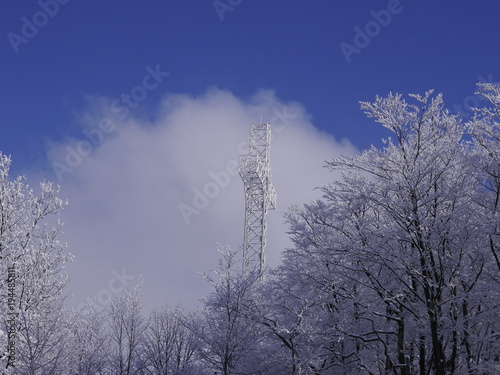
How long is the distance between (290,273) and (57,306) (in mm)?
10771

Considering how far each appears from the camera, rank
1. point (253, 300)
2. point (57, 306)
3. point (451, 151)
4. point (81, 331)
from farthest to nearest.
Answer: point (81, 331) < point (57, 306) < point (253, 300) < point (451, 151)

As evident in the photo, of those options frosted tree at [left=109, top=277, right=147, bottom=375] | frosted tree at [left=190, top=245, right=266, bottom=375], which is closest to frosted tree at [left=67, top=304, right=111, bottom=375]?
frosted tree at [left=109, top=277, right=147, bottom=375]

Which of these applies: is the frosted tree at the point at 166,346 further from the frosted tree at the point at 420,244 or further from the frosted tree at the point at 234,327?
the frosted tree at the point at 420,244

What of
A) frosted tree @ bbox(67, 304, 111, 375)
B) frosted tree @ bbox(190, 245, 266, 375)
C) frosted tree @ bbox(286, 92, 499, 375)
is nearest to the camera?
frosted tree @ bbox(286, 92, 499, 375)

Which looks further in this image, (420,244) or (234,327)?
(234,327)

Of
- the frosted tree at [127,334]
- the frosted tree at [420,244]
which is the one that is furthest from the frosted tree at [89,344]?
the frosted tree at [420,244]

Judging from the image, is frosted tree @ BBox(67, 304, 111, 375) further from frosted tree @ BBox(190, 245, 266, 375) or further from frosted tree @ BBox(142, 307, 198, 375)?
frosted tree @ BBox(190, 245, 266, 375)

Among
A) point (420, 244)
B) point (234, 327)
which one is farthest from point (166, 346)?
point (420, 244)

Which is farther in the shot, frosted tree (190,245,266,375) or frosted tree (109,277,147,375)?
frosted tree (109,277,147,375)

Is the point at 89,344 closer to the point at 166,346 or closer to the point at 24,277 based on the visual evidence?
the point at 166,346

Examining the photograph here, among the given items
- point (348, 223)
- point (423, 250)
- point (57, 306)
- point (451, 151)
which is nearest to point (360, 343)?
point (348, 223)

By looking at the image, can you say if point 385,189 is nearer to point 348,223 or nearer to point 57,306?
point 348,223

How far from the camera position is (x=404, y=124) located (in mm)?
13117

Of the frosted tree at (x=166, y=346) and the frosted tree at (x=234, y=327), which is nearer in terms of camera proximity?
the frosted tree at (x=234, y=327)
